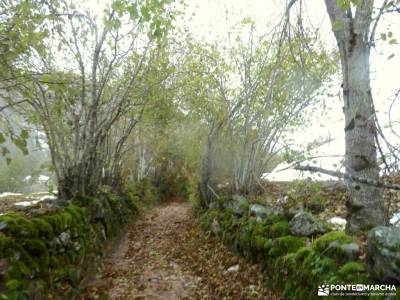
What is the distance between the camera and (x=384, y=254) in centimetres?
284

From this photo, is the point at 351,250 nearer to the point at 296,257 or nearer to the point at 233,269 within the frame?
the point at 296,257

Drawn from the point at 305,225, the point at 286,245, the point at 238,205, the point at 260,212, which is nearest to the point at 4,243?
the point at 286,245

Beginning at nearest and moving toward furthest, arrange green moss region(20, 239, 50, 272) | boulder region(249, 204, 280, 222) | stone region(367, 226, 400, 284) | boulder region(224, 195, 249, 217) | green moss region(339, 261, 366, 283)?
stone region(367, 226, 400, 284), green moss region(339, 261, 366, 283), green moss region(20, 239, 50, 272), boulder region(249, 204, 280, 222), boulder region(224, 195, 249, 217)

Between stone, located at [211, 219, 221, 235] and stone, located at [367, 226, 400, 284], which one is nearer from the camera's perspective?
stone, located at [367, 226, 400, 284]

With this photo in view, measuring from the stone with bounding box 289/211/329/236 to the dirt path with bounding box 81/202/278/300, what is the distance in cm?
93

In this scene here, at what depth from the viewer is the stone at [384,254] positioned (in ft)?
9.13

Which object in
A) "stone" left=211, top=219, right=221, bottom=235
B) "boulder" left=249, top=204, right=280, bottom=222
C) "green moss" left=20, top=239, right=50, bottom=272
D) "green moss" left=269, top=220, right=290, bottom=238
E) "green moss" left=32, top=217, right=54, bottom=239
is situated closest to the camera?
"green moss" left=20, top=239, right=50, bottom=272

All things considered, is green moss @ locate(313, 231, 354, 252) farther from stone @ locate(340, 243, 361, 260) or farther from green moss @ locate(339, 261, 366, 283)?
green moss @ locate(339, 261, 366, 283)

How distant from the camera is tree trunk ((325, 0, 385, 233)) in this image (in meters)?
3.89

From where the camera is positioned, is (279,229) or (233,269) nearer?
(279,229)

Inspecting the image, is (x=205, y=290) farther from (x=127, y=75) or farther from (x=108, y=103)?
(x=127, y=75)

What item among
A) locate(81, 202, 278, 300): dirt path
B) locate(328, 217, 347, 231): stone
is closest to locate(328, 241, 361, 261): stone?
locate(81, 202, 278, 300): dirt path

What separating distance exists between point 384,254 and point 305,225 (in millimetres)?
1719

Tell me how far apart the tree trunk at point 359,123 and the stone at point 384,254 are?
→ 0.85m
